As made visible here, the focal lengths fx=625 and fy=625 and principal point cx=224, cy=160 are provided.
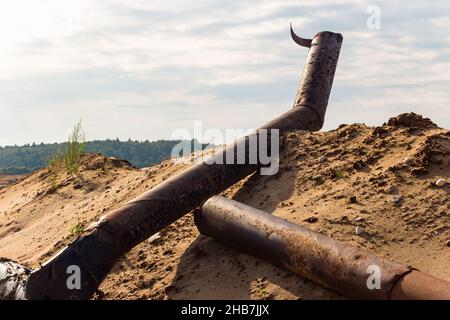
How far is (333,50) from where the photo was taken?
A: 28.8ft

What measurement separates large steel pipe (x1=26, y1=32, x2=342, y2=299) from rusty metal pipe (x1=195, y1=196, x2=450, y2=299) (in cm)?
45

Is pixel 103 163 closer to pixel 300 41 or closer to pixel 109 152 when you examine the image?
pixel 300 41

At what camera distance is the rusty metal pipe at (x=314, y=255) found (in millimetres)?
4367

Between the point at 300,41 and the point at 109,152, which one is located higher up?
the point at 300,41

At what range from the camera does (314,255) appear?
194 inches

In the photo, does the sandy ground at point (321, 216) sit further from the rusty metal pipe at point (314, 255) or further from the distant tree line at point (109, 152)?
the distant tree line at point (109, 152)

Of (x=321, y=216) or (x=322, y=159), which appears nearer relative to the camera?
(x=321, y=216)

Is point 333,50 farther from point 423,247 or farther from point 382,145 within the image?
point 423,247


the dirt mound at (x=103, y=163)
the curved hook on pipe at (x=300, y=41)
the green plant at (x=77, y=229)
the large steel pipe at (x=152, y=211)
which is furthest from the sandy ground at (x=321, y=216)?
the dirt mound at (x=103, y=163)

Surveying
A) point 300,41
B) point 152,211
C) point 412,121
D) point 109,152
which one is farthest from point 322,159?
point 109,152

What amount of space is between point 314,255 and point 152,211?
6.34 ft

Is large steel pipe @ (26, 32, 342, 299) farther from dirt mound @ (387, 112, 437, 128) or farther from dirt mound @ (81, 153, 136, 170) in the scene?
dirt mound @ (81, 153, 136, 170)

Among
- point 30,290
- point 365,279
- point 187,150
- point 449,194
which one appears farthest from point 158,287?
point 187,150
